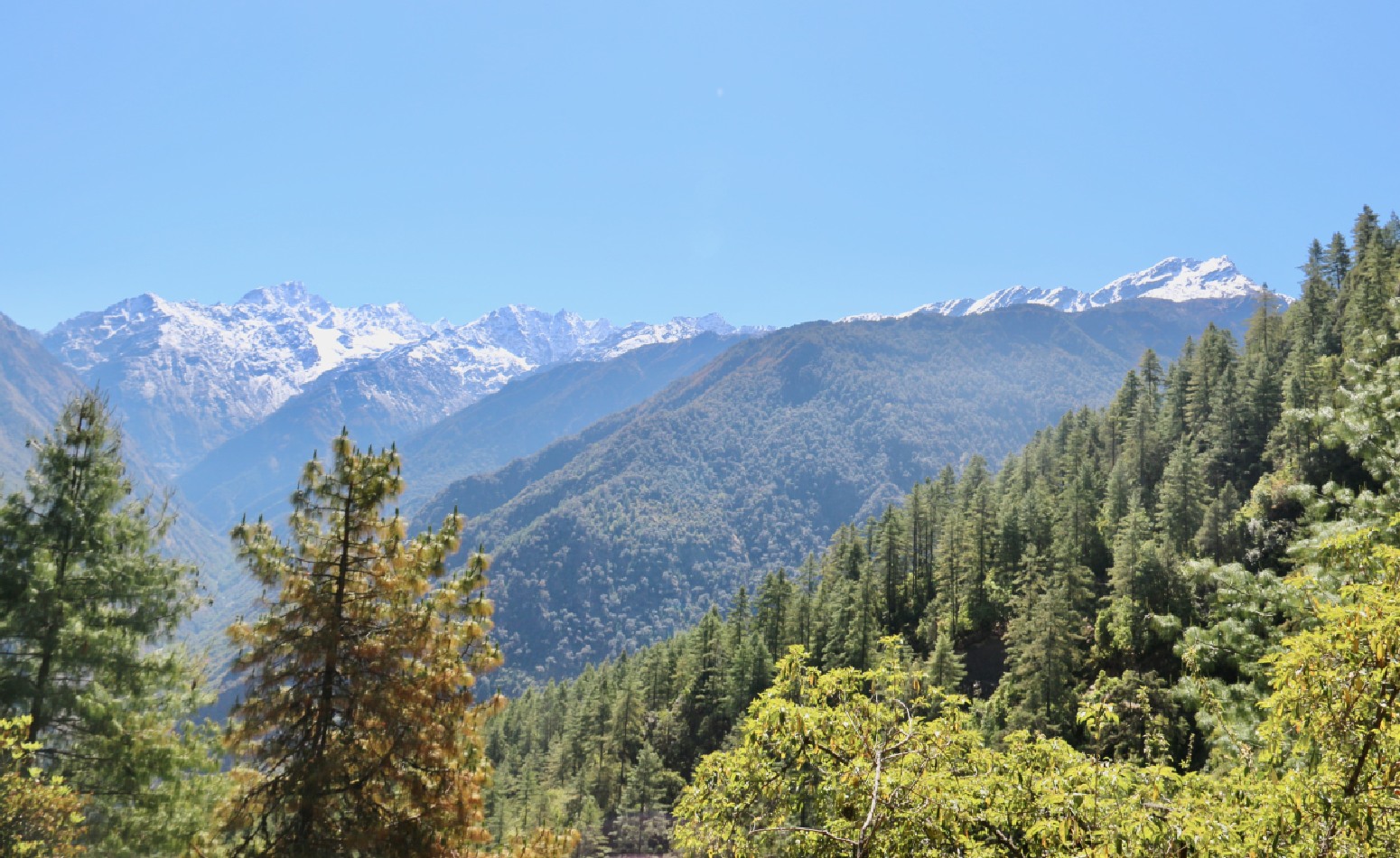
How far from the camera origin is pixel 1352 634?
4.97 metres

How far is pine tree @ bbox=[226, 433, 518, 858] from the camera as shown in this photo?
10266 millimetres

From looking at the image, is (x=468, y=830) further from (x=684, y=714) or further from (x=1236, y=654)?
(x=684, y=714)

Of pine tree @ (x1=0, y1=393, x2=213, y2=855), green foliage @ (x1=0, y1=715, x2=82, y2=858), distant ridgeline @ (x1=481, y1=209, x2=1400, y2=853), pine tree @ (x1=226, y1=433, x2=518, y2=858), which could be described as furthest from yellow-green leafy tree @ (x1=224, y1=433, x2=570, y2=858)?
distant ridgeline @ (x1=481, y1=209, x2=1400, y2=853)

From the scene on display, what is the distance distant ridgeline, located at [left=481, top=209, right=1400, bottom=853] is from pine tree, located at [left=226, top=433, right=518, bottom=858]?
25.7 meters

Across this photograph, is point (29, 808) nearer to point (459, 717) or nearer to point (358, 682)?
point (358, 682)

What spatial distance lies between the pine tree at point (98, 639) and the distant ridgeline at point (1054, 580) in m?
23.6

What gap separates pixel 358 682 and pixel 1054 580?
49.7m

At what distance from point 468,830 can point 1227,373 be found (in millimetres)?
85177

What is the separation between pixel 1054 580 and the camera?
50125 millimetres

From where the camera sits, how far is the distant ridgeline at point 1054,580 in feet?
146

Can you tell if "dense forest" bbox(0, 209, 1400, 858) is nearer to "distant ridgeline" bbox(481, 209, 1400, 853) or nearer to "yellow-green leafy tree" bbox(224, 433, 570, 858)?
"yellow-green leafy tree" bbox(224, 433, 570, 858)

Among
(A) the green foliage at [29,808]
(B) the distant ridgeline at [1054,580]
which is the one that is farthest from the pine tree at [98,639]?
(B) the distant ridgeline at [1054,580]

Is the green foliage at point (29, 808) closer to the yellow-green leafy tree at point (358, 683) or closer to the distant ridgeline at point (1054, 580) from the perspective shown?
the yellow-green leafy tree at point (358, 683)

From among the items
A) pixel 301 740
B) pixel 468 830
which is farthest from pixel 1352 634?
pixel 301 740
